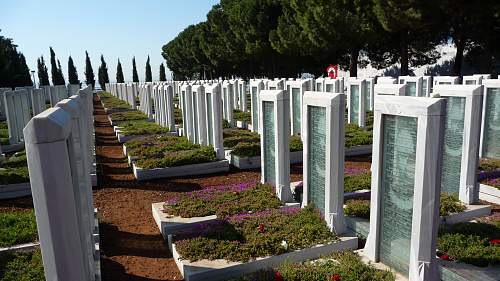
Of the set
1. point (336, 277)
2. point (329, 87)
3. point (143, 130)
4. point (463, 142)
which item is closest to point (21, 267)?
point (336, 277)

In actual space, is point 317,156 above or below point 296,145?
above

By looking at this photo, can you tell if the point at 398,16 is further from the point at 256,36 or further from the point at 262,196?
the point at 256,36

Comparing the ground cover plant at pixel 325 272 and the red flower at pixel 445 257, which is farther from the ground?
the red flower at pixel 445 257

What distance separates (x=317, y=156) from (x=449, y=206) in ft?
7.02

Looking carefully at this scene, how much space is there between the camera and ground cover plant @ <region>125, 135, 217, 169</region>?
404 inches

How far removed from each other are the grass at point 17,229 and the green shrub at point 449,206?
233 inches

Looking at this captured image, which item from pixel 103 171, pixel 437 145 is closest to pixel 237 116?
pixel 103 171

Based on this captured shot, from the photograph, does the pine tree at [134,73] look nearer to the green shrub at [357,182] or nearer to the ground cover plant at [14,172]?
the ground cover plant at [14,172]

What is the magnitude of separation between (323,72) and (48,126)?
4125 cm

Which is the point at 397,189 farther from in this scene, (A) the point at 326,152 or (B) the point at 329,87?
(B) the point at 329,87

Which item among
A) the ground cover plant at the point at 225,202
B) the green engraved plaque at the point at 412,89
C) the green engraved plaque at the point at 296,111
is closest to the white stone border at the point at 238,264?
the ground cover plant at the point at 225,202

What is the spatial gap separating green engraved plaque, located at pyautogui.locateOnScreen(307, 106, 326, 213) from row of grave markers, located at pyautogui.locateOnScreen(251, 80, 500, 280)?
0.05ft

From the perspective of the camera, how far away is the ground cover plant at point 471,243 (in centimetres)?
469

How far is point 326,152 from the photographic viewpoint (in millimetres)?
5844
